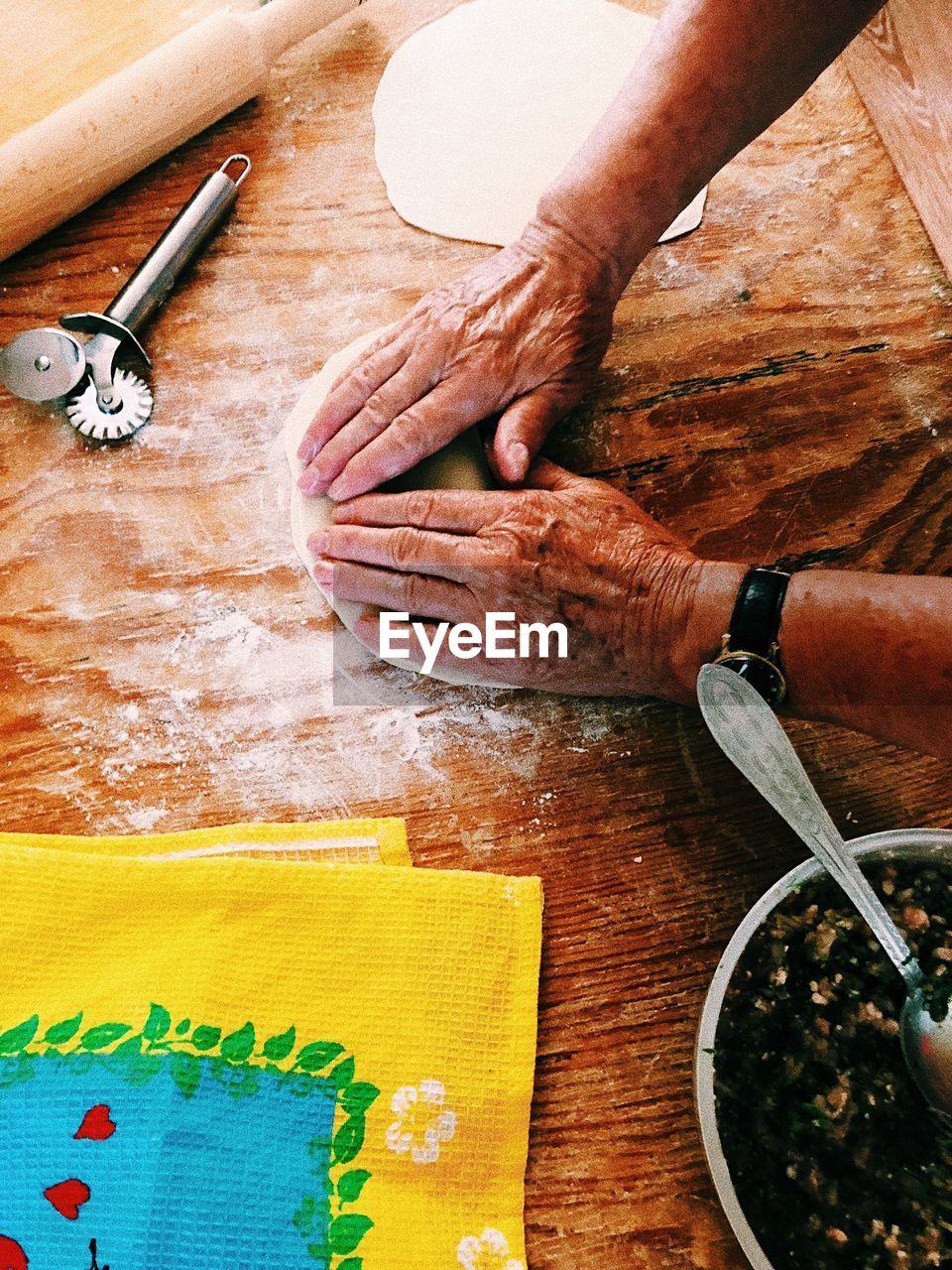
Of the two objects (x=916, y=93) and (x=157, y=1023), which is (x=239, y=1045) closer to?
(x=157, y=1023)

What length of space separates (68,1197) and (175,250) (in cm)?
92

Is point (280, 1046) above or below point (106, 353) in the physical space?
below

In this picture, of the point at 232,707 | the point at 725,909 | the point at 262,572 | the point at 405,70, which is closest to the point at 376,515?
the point at 262,572

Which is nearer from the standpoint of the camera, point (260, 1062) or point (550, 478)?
point (260, 1062)

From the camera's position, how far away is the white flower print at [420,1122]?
71 cm

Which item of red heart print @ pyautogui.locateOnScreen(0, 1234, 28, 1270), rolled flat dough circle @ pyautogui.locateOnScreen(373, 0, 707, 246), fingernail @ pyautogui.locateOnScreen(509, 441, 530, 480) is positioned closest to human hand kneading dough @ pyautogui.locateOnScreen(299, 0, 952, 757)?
fingernail @ pyautogui.locateOnScreen(509, 441, 530, 480)

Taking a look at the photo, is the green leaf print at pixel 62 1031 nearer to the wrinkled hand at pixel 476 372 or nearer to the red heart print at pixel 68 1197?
the red heart print at pixel 68 1197

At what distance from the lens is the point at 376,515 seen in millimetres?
899

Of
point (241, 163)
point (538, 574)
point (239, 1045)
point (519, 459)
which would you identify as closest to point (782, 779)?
point (538, 574)

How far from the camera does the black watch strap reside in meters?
0.78

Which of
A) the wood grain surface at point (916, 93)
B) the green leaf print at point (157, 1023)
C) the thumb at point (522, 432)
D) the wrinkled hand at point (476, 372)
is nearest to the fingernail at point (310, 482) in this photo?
the wrinkled hand at point (476, 372)

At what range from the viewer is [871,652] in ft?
2.46

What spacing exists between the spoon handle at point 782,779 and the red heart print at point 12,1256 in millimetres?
678

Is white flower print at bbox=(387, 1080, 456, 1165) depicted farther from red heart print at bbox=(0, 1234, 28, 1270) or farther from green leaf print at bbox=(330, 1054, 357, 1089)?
red heart print at bbox=(0, 1234, 28, 1270)
